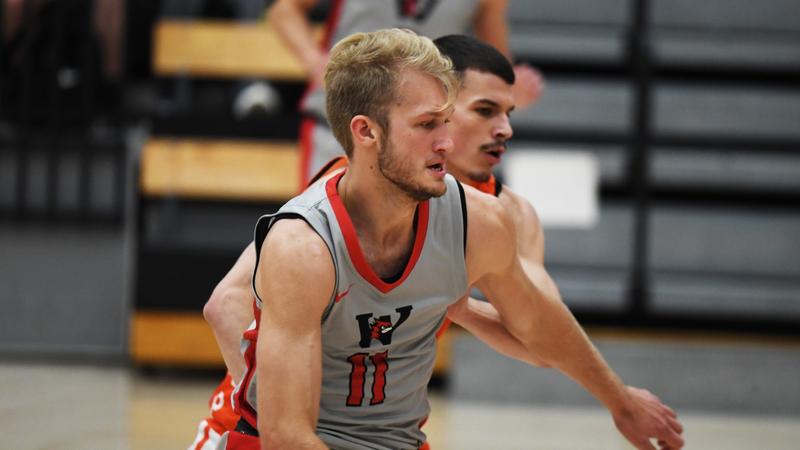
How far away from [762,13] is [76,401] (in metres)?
4.56

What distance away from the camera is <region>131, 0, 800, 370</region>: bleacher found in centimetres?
634

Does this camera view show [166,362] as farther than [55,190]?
No

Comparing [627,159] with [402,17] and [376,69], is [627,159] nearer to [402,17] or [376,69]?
[402,17]

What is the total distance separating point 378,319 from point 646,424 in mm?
796

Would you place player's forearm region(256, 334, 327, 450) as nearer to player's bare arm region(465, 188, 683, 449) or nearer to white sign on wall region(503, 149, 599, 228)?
player's bare arm region(465, 188, 683, 449)

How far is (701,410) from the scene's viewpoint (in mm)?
5793

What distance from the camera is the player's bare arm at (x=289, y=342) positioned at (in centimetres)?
203

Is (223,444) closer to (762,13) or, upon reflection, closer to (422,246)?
(422,246)

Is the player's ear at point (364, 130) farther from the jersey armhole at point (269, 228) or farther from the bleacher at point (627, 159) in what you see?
the bleacher at point (627, 159)

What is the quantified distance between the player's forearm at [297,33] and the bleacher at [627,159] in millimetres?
2433

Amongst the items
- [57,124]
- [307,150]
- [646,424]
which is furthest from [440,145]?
[57,124]

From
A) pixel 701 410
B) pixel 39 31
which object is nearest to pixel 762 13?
pixel 701 410

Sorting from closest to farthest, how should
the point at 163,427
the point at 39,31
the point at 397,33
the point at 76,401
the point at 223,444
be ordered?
the point at 397,33 < the point at 223,444 < the point at 163,427 < the point at 76,401 < the point at 39,31

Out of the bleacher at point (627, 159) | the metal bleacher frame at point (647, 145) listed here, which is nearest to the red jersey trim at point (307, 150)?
the bleacher at point (627, 159)
